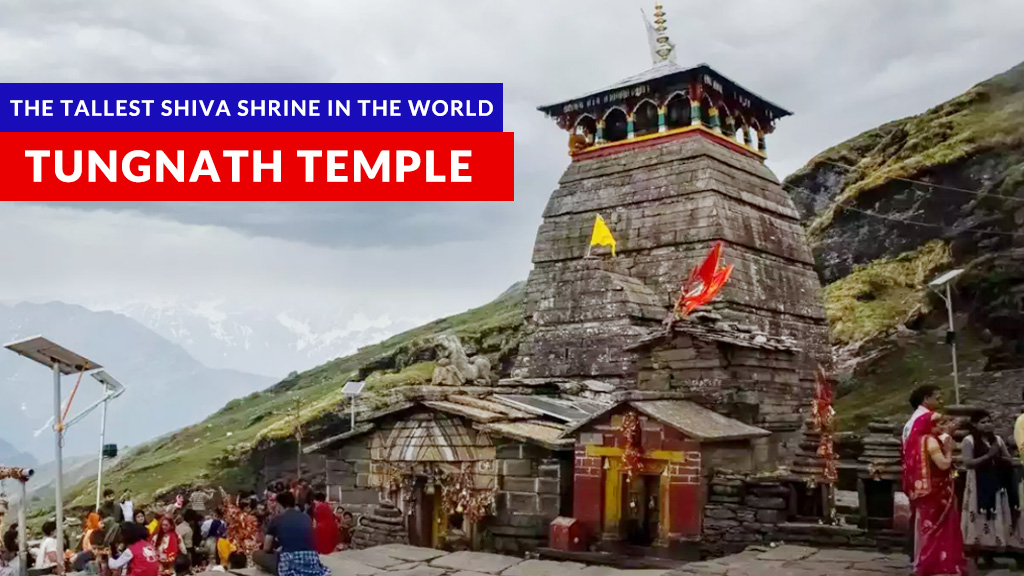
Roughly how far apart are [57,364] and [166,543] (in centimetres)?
369

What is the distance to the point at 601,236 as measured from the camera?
86.0 ft

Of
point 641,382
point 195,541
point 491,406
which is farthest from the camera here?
point 641,382

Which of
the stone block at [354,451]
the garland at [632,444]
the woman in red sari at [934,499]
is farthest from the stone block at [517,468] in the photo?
the woman in red sari at [934,499]

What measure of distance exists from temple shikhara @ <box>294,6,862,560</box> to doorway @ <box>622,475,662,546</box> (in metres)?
0.04

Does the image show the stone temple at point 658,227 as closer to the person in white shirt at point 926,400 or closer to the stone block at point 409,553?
the stone block at point 409,553

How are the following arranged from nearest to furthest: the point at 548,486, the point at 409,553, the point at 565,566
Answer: the point at 565,566, the point at 409,553, the point at 548,486

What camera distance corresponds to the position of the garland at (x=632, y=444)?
47.4 ft

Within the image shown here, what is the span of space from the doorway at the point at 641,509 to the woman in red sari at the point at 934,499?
22.5 feet

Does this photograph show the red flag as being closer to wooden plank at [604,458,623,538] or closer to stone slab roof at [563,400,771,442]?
stone slab roof at [563,400,771,442]

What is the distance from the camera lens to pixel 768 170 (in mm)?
29031

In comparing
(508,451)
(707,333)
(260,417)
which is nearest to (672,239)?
(707,333)

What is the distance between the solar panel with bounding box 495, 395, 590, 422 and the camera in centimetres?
1833

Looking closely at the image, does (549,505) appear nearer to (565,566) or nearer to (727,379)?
(727,379)

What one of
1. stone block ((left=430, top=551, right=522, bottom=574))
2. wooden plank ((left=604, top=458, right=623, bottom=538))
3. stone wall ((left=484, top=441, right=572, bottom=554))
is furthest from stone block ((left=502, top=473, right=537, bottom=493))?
stone block ((left=430, top=551, right=522, bottom=574))
